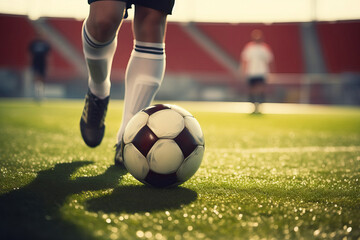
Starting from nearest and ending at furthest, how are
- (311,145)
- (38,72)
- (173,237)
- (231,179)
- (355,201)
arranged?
(173,237) → (355,201) → (231,179) → (311,145) → (38,72)

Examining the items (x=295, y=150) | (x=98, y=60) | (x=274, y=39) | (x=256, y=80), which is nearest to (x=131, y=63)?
(x=98, y=60)

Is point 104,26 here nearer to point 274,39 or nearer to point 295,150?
point 295,150

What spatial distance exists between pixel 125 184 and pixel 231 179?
0.46m

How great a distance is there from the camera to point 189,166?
1.45 meters

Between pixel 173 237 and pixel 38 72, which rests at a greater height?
pixel 173 237

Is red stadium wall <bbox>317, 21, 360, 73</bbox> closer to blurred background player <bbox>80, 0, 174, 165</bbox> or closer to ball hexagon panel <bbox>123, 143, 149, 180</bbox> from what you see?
blurred background player <bbox>80, 0, 174, 165</bbox>

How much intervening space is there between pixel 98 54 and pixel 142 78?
245 millimetres

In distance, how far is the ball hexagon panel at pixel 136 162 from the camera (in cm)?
142

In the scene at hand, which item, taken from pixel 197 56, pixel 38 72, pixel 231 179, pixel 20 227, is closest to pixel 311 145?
pixel 231 179

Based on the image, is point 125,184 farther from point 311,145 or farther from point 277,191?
point 311,145

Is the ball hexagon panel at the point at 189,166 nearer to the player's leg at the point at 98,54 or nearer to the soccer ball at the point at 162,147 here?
the soccer ball at the point at 162,147

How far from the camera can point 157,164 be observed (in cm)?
141

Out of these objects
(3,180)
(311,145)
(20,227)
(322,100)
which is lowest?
(322,100)

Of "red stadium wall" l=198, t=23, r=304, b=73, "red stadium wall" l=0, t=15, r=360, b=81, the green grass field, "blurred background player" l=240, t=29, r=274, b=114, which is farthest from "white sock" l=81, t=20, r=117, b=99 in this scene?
"red stadium wall" l=198, t=23, r=304, b=73
